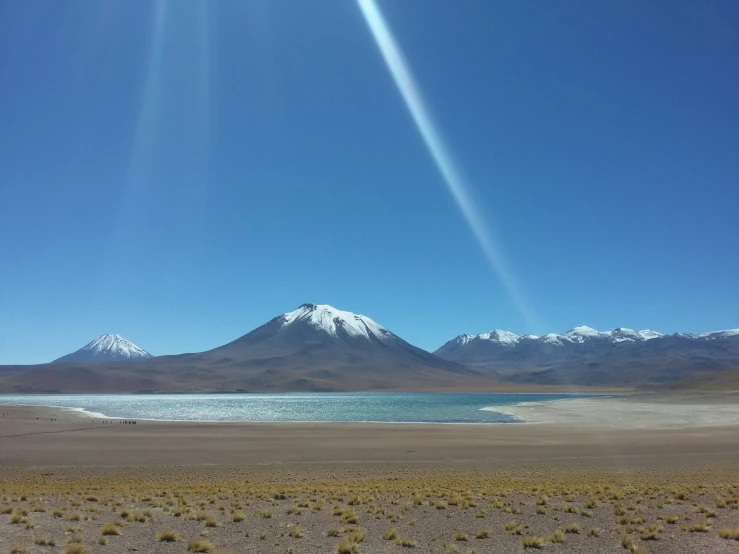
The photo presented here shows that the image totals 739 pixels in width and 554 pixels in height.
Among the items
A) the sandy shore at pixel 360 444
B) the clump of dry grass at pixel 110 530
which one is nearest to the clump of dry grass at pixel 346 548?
the clump of dry grass at pixel 110 530

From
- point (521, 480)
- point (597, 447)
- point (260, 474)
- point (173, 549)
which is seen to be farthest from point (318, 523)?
point (597, 447)

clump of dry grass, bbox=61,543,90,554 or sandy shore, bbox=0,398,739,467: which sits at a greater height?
clump of dry grass, bbox=61,543,90,554

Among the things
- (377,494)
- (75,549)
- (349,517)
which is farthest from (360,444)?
(75,549)

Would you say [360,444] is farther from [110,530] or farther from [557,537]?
[557,537]

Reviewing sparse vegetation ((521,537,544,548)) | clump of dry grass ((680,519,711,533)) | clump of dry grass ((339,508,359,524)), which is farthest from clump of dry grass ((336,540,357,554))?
clump of dry grass ((680,519,711,533))

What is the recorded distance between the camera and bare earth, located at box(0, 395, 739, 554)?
482 inches

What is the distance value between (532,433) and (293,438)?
69.7 feet

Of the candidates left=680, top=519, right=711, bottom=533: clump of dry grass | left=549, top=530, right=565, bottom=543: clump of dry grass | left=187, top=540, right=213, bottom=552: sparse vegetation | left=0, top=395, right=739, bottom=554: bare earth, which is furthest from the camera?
left=680, top=519, right=711, bottom=533: clump of dry grass

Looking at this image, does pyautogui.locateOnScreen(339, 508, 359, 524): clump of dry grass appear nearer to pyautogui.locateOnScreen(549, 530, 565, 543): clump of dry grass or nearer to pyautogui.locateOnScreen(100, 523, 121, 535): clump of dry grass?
pyautogui.locateOnScreen(549, 530, 565, 543): clump of dry grass

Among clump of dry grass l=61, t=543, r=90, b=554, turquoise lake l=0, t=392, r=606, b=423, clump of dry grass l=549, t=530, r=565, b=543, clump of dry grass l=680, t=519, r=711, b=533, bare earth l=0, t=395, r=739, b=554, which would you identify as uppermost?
clump of dry grass l=61, t=543, r=90, b=554

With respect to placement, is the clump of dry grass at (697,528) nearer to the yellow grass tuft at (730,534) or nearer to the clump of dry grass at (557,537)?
the yellow grass tuft at (730,534)

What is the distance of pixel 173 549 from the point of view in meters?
11.5

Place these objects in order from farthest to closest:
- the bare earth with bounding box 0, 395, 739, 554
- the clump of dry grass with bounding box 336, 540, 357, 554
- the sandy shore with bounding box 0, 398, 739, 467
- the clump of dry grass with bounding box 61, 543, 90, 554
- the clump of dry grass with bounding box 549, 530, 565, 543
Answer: the sandy shore with bounding box 0, 398, 739, 467, the bare earth with bounding box 0, 395, 739, 554, the clump of dry grass with bounding box 549, 530, 565, 543, the clump of dry grass with bounding box 336, 540, 357, 554, the clump of dry grass with bounding box 61, 543, 90, 554

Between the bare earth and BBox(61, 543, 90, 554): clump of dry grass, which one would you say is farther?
the bare earth
